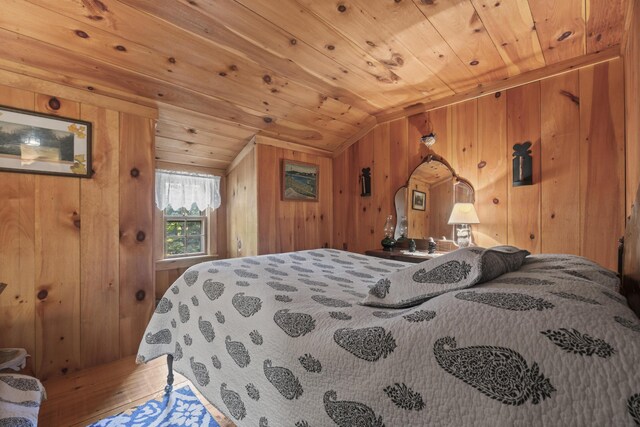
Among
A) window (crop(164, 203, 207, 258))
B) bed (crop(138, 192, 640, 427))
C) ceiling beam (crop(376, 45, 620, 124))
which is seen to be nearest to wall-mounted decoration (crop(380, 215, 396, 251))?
ceiling beam (crop(376, 45, 620, 124))

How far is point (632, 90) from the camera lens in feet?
5.57

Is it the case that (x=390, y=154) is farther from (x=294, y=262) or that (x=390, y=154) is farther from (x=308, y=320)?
(x=308, y=320)

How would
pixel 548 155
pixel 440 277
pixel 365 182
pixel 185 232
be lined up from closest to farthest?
pixel 440 277
pixel 548 155
pixel 185 232
pixel 365 182

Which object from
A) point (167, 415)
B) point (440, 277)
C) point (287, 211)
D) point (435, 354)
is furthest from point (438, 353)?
point (287, 211)

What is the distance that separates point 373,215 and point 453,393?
302 cm

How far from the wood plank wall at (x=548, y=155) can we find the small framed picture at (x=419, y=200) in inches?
9.3

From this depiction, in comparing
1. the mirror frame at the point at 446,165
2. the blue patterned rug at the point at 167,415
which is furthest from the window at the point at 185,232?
the mirror frame at the point at 446,165

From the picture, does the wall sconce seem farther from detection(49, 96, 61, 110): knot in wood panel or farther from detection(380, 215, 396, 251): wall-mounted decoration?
detection(49, 96, 61, 110): knot in wood panel

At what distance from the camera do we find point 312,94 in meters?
2.74

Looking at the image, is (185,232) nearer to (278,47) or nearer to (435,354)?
(278,47)

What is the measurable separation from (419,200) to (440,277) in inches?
97.0

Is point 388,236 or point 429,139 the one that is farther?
point 388,236

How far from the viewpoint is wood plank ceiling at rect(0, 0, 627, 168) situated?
165cm

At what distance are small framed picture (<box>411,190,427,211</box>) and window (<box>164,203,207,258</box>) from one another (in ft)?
8.47
